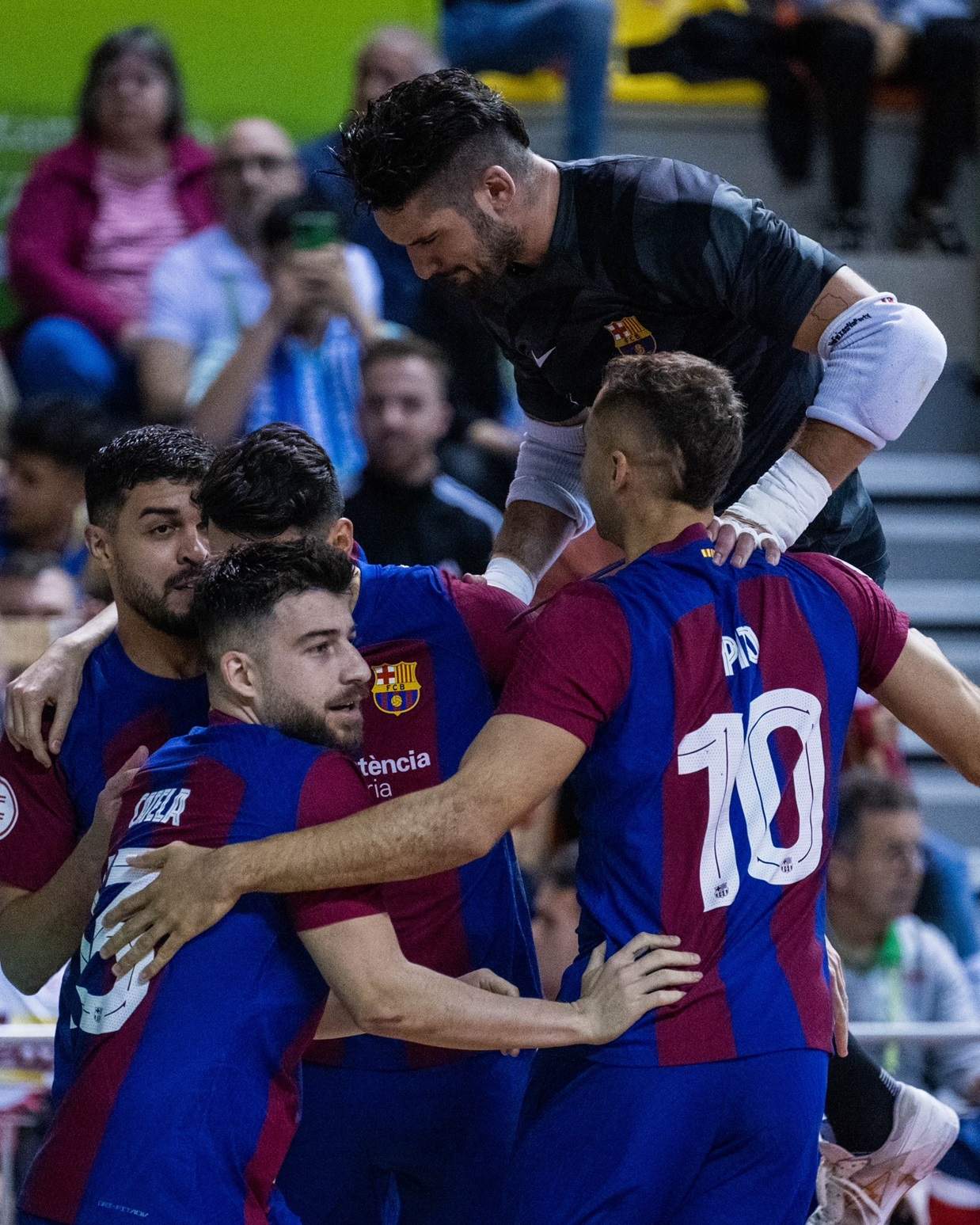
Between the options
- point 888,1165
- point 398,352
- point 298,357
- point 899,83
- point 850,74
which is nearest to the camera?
point 888,1165

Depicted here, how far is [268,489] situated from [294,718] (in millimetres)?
489

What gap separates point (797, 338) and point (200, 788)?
126cm

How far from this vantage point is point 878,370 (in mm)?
2945

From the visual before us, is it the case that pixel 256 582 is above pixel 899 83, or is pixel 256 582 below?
above

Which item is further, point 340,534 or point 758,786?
point 340,534

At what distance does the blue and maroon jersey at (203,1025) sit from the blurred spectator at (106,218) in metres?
3.67

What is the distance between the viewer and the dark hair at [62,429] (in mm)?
5551

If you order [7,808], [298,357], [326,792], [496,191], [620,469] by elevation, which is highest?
[496,191]

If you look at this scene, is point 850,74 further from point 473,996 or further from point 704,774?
point 473,996

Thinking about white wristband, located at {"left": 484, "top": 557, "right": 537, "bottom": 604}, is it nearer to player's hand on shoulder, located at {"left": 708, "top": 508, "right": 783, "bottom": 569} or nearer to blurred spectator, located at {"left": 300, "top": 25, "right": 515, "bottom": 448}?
player's hand on shoulder, located at {"left": 708, "top": 508, "right": 783, "bottom": 569}

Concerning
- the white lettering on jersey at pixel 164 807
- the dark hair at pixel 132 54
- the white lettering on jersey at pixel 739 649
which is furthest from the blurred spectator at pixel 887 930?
the dark hair at pixel 132 54

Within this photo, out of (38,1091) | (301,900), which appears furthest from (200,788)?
(38,1091)

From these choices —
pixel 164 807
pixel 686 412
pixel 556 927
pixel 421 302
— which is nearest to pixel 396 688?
pixel 164 807

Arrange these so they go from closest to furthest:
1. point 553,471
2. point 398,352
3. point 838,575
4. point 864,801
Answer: point 838,575
point 553,471
point 864,801
point 398,352
